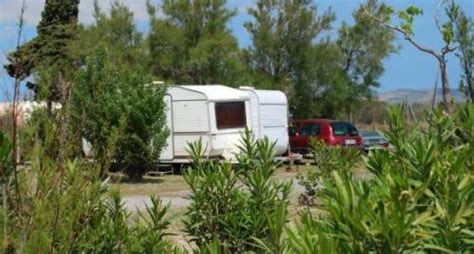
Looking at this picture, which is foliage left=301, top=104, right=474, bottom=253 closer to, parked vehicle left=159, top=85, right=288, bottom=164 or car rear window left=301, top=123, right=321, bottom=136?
parked vehicle left=159, top=85, right=288, bottom=164

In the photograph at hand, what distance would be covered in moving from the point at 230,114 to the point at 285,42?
13.6 meters

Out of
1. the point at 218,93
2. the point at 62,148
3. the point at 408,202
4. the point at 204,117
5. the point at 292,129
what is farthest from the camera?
the point at 292,129

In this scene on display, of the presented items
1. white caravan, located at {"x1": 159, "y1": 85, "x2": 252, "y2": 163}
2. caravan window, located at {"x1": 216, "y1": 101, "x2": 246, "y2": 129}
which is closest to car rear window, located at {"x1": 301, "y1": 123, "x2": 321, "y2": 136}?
caravan window, located at {"x1": 216, "y1": 101, "x2": 246, "y2": 129}

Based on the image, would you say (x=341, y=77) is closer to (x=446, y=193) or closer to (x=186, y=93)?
(x=186, y=93)

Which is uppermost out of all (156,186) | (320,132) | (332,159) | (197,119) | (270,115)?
(270,115)

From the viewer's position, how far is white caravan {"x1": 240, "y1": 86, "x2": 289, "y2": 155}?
24.0m

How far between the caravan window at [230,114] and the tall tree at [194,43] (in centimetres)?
871

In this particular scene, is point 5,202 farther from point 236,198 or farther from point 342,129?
point 342,129

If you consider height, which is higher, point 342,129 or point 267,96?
point 267,96

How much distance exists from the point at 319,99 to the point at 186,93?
1643cm

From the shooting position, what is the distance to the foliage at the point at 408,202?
1736 mm

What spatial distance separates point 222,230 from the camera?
3.20m

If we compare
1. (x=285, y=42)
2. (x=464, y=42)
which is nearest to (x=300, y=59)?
(x=285, y=42)

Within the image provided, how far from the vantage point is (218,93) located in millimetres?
22781
